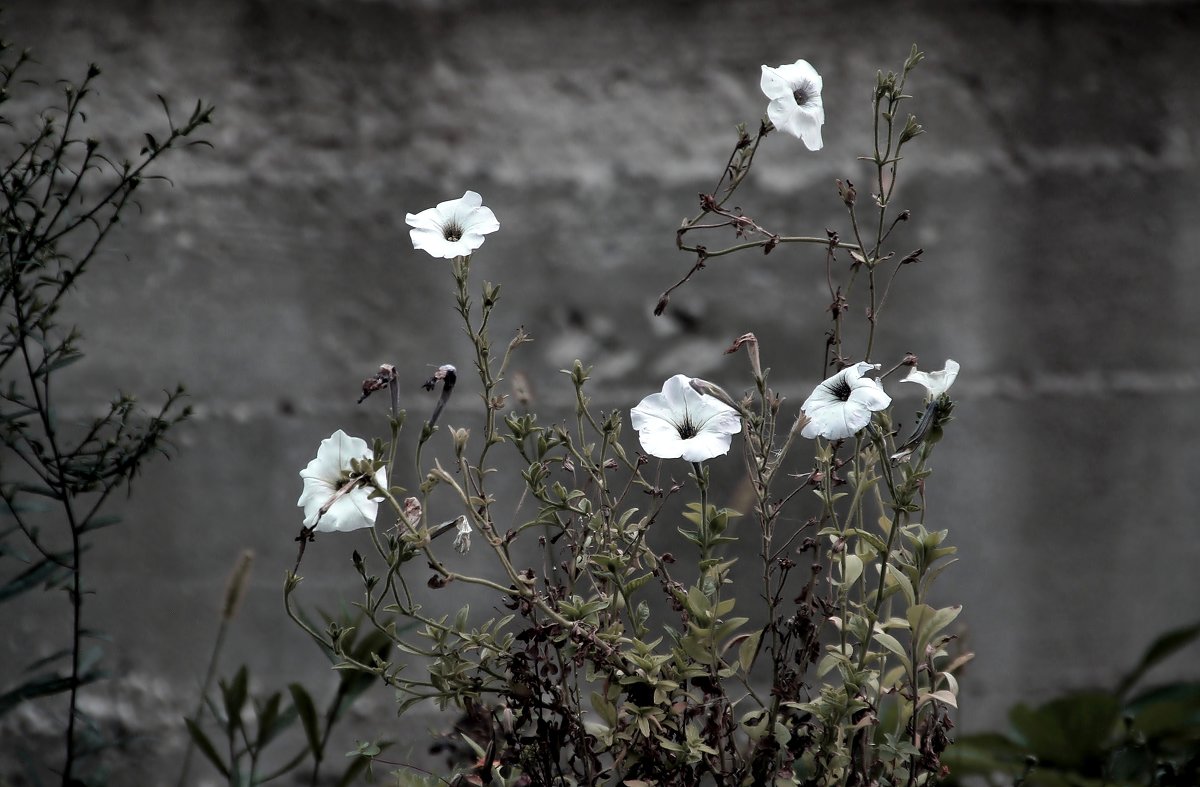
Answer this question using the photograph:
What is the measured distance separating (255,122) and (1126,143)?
1.38 m

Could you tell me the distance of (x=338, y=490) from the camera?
26.7 inches

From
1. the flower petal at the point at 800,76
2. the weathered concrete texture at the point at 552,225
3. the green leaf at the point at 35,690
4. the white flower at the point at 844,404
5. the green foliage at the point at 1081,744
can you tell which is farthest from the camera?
the weathered concrete texture at the point at 552,225

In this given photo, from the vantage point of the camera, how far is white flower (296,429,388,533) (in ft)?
2.14

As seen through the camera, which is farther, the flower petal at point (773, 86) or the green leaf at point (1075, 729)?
the green leaf at point (1075, 729)

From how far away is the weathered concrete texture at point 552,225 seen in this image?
4.74 feet

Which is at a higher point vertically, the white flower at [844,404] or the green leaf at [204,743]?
the white flower at [844,404]

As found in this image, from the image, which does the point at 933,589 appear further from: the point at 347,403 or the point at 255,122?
the point at 255,122

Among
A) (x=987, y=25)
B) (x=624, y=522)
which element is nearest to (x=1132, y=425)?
(x=987, y=25)

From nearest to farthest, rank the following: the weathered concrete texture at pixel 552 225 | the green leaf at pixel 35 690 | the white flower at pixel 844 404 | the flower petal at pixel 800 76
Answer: the white flower at pixel 844 404, the flower petal at pixel 800 76, the green leaf at pixel 35 690, the weathered concrete texture at pixel 552 225

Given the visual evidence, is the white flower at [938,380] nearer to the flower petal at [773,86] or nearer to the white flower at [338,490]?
the flower petal at [773,86]

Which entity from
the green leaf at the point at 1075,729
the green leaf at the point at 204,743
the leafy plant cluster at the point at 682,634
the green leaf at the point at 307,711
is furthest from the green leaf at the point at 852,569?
the green leaf at the point at 204,743

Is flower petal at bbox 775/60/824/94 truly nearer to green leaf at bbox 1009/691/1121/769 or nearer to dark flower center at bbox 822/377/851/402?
dark flower center at bbox 822/377/851/402

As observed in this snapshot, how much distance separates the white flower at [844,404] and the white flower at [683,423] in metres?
0.06

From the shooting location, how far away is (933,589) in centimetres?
153
